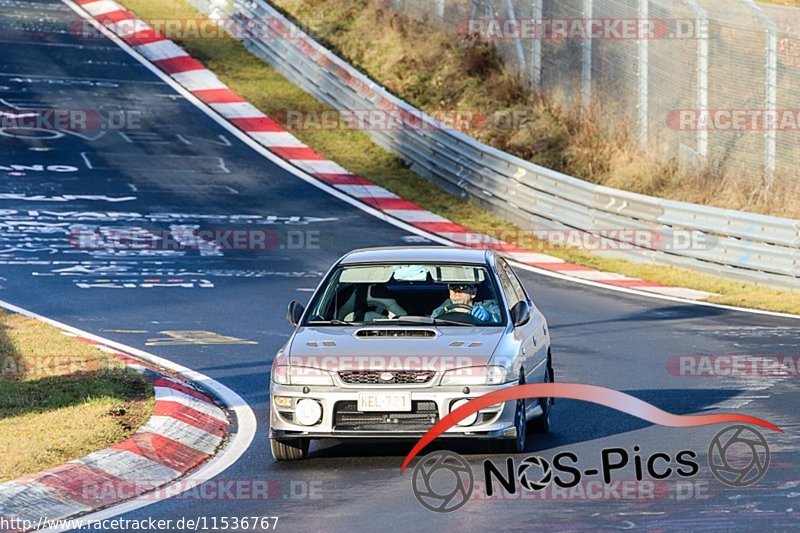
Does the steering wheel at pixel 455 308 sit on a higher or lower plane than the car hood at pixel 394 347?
higher

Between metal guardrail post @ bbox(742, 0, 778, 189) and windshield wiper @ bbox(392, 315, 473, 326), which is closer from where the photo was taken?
windshield wiper @ bbox(392, 315, 473, 326)

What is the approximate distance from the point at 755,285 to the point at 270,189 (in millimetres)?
9365

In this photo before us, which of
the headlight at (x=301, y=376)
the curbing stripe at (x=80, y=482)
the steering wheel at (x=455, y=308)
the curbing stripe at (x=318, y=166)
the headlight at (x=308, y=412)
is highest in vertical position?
the steering wheel at (x=455, y=308)

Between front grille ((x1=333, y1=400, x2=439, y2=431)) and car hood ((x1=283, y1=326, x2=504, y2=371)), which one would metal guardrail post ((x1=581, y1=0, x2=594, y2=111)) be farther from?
front grille ((x1=333, y1=400, x2=439, y2=431))

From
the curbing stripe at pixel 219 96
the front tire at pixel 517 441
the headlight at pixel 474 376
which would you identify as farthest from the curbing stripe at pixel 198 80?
the headlight at pixel 474 376

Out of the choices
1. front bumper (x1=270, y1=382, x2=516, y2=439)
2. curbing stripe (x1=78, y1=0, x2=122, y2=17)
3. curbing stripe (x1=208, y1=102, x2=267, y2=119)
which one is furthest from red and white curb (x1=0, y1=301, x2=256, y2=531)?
curbing stripe (x1=78, y1=0, x2=122, y2=17)

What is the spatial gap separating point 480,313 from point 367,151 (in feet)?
61.7

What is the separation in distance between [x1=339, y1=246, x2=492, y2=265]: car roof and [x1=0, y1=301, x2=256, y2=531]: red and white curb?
4.89ft

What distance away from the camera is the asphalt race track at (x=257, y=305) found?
27.5 feet

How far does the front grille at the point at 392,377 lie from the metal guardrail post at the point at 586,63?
59.7 ft

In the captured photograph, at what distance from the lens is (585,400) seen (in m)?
12.4

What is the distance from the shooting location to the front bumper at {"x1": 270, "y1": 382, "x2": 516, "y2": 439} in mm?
9609

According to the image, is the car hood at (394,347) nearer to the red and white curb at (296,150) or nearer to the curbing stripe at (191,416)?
the curbing stripe at (191,416)

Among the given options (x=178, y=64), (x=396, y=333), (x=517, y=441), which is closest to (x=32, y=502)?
(x=396, y=333)
